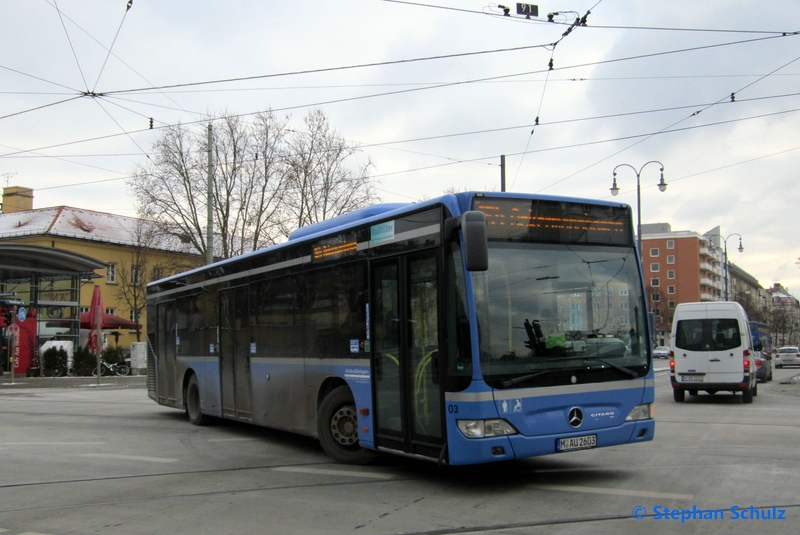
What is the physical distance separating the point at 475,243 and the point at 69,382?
1204 inches

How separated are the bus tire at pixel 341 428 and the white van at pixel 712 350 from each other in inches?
498

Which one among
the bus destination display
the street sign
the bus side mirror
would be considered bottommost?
the bus side mirror

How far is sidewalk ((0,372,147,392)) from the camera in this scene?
3125cm

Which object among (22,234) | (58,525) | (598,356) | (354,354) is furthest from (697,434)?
(22,234)

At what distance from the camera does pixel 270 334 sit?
456 inches

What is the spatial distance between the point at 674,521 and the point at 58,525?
535 cm

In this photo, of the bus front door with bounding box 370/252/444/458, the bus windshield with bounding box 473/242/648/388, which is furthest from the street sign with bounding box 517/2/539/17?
the bus front door with bounding box 370/252/444/458

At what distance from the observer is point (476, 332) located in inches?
297

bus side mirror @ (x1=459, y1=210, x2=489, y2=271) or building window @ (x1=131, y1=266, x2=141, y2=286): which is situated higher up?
building window @ (x1=131, y1=266, x2=141, y2=286)

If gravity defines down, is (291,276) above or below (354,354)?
above

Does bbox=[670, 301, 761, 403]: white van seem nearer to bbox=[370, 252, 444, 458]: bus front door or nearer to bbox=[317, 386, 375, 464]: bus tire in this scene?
bbox=[317, 386, 375, 464]: bus tire

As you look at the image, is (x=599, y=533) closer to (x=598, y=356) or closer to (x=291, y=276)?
(x=598, y=356)

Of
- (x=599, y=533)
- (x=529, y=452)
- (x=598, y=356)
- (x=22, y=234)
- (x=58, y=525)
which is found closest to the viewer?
(x=599, y=533)

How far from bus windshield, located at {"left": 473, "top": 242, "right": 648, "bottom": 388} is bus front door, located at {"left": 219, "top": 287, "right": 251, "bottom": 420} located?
5745 millimetres
